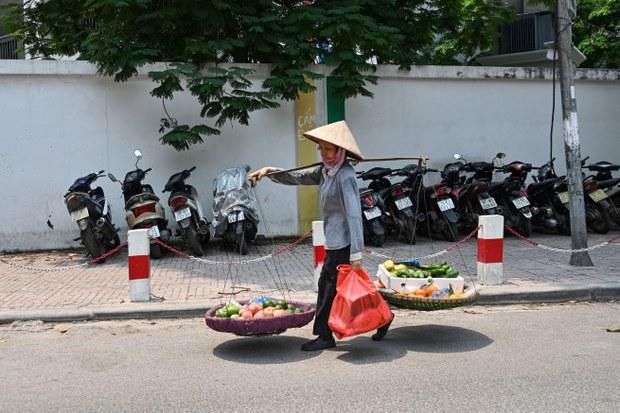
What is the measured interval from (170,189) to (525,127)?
697 cm

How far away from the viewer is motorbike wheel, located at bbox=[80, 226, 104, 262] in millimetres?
10023

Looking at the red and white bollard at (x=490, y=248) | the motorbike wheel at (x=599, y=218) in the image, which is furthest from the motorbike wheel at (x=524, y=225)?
the red and white bollard at (x=490, y=248)

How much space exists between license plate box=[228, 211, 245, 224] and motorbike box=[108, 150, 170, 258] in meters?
0.95

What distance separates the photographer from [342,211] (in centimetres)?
581

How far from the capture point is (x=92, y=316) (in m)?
7.25

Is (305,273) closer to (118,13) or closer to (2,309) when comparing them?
(2,309)

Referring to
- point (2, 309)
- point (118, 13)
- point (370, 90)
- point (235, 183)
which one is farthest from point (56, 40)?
point (2, 309)

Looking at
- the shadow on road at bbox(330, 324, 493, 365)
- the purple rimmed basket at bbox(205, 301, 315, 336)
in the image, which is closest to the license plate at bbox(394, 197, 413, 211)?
the shadow on road at bbox(330, 324, 493, 365)

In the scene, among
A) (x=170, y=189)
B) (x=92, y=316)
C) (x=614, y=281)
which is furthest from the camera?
(x=170, y=189)

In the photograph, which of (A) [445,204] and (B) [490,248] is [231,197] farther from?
(B) [490,248]

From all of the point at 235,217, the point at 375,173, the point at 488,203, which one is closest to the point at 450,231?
the point at 488,203

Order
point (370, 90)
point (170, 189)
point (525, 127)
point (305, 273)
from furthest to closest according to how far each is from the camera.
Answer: point (525, 127)
point (370, 90)
point (170, 189)
point (305, 273)

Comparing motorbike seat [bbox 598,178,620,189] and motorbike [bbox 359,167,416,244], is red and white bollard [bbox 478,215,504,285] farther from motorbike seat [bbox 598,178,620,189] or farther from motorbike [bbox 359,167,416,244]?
motorbike seat [bbox 598,178,620,189]

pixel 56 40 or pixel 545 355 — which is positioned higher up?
pixel 56 40
